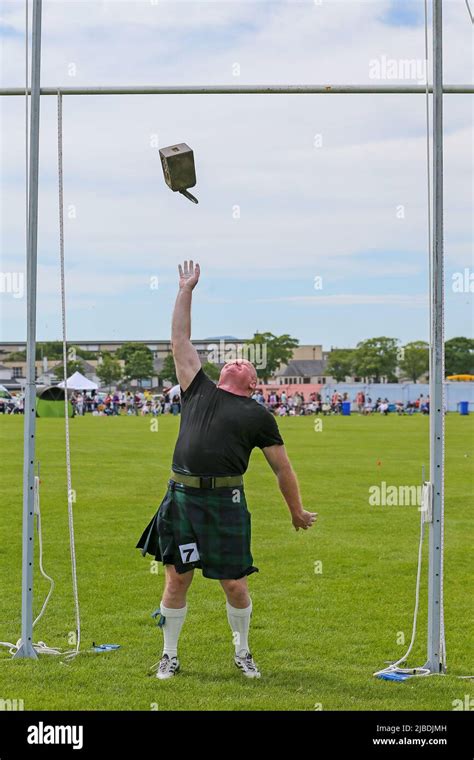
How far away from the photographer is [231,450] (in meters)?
5.75

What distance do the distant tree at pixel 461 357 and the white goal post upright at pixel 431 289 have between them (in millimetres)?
100692

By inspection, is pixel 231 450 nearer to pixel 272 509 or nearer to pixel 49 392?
pixel 272 509

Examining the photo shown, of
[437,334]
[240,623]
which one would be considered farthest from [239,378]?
[240,623]

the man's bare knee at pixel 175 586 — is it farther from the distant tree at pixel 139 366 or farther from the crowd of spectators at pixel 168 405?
the distant tree at pixel 139 366

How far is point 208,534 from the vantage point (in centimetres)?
579

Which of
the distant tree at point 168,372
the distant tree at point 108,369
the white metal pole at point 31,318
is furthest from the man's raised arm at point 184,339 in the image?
the distant tree at point 108,369

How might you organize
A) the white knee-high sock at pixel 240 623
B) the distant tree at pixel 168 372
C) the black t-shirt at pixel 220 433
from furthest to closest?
the distant tree at pixel 168 372 < the white knee-high sock at pixel 240 623 < the black t-shirt at pixel 220 433

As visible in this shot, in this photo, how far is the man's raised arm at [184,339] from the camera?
5.85 metres

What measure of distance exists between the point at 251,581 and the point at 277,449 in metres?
3.30

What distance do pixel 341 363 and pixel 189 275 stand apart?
96547 millimetres

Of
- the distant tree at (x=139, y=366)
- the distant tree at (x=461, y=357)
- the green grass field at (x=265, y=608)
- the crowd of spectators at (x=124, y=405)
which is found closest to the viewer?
the green grass field at (x=265, y=608)

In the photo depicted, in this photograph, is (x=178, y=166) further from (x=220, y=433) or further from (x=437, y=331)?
(x=437, y=331)

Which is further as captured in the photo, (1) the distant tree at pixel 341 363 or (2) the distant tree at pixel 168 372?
(1) the distant tree at pixel 341 363

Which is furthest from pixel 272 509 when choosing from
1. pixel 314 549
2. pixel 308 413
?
pixel 308 413
